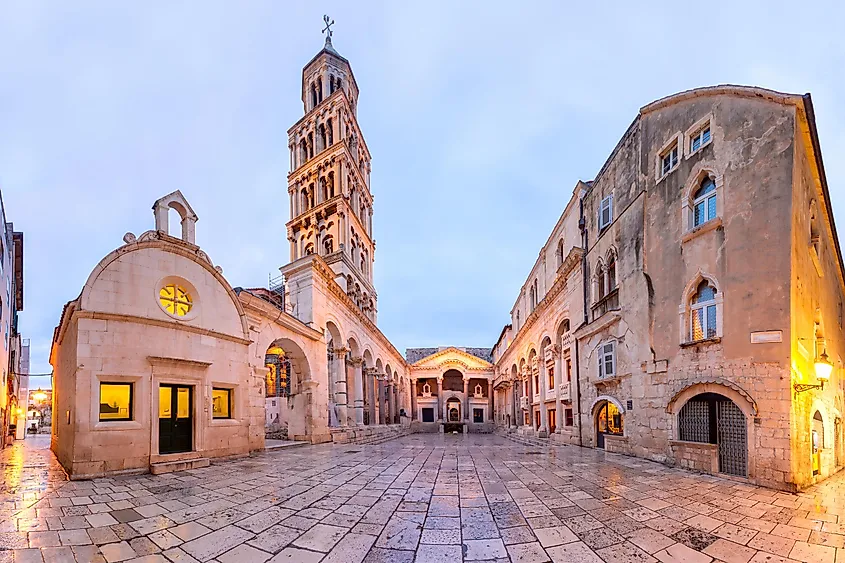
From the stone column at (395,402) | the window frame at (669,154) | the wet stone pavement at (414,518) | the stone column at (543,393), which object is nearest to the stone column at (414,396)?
the stone column at (395,402)

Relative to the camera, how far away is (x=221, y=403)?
1429 cm

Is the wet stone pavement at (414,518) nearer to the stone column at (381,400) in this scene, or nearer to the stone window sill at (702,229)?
the stone window sill at (702,229)

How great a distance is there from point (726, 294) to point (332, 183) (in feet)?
95.7

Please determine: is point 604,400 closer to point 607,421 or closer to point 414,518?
point 607,421

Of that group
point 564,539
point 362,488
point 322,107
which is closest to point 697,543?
point 564,539

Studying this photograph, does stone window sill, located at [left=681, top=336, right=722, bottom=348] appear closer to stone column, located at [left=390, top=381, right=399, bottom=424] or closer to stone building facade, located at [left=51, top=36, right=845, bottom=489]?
stone building facade, located at [left=51, top=36, right=845, bottom=489]

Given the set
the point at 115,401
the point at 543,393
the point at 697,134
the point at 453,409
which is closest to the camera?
the point at 115,401

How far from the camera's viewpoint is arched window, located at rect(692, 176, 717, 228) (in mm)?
11859

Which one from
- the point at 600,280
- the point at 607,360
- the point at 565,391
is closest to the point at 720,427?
the point at 607,360

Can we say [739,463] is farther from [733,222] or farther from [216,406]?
[216,406]

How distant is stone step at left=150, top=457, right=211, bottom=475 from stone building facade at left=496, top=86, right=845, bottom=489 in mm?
12865

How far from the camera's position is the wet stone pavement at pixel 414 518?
5.45m

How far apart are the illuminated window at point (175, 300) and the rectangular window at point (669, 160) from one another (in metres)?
14.9

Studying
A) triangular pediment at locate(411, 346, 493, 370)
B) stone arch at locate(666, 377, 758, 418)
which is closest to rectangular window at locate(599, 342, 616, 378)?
stone arch at locate(666, 377, 758, 418)
